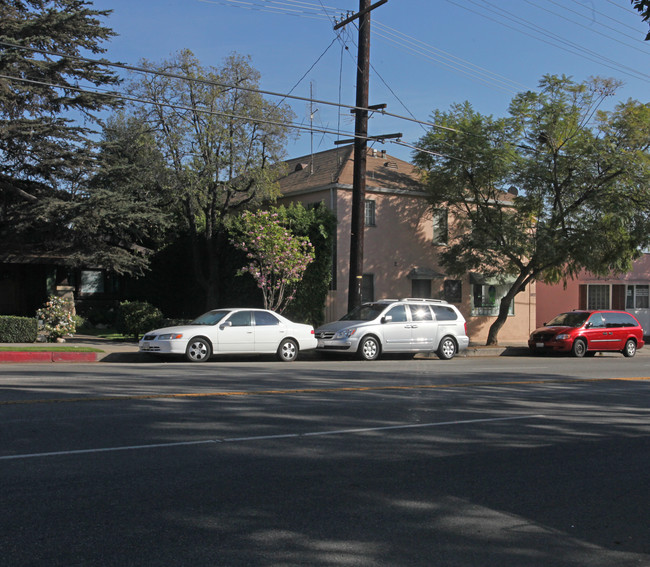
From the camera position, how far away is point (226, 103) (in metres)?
23.9

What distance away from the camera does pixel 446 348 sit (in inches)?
808

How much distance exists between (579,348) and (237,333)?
1285 cm

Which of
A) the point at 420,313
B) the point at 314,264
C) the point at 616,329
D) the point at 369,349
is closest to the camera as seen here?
the point at 369,349

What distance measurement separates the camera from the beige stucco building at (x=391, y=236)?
26.3m

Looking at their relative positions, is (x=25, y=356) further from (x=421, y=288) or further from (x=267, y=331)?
(x=421, y=288)

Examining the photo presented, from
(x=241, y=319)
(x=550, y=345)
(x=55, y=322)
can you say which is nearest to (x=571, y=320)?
(x=550, y=345)

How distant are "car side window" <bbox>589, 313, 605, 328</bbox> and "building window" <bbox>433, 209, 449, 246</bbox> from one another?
6.66m

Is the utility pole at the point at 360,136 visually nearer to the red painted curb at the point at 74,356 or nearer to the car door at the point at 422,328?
the car door at the point at 422,328

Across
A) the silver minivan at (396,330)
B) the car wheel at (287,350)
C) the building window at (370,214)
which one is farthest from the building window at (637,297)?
the car wheel at (287,350)

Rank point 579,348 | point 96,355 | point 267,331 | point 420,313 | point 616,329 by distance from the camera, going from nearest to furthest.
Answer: point 96,355
point 267,331
point 420,313
point 579,348
point 616,329

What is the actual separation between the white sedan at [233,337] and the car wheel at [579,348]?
1016 centimetres

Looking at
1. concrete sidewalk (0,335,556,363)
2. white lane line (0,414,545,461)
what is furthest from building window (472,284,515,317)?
white lane line (0,414,545,461)

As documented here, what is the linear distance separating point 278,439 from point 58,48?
783 inches

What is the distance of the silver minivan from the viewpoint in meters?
19.0
